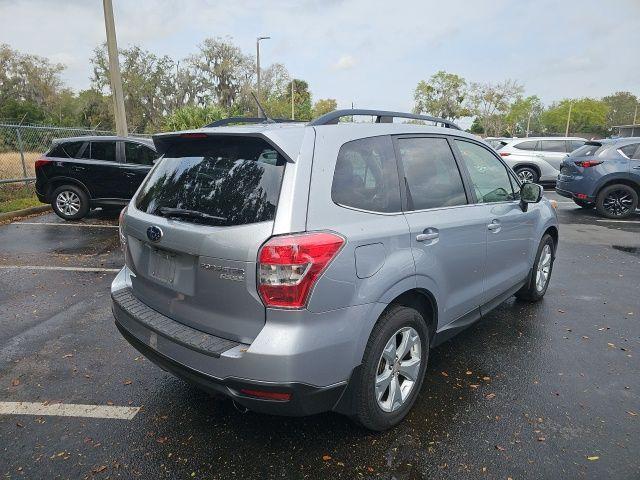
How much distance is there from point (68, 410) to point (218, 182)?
182 cm

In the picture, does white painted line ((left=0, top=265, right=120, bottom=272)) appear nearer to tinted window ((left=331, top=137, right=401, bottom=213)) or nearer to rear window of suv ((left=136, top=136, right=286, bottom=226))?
rear window of suv ((left=136, top=136, right=286, bottom=226))

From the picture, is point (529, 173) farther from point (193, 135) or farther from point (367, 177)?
point (193, 135)

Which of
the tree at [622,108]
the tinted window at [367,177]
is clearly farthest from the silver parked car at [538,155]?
the tree at [622,108]

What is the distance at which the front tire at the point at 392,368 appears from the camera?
244 cm

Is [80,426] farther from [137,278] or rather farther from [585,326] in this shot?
[585,326]

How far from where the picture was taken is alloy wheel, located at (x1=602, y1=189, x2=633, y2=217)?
33.4 feet

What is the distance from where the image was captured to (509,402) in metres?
3.03

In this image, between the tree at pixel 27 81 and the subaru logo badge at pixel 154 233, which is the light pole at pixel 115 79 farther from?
the tree at pixel 27 81

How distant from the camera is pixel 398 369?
2.73 metres

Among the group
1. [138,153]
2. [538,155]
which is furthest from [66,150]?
[538,155]

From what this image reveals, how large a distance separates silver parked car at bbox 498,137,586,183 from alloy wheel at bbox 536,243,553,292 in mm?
10627

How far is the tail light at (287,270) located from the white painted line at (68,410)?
58.5 inches

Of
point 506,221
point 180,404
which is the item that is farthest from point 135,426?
point 506,221

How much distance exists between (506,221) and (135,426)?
3136 mm
